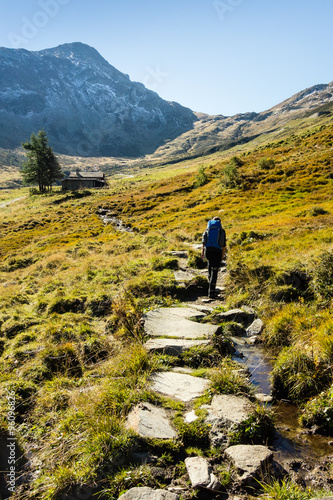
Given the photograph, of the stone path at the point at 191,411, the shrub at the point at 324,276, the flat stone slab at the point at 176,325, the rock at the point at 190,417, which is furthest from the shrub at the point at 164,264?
the rock at the point at 190,417

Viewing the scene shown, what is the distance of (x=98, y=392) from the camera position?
5.05 metres

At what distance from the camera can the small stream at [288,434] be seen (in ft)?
13.1

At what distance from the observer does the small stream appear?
13.1ft

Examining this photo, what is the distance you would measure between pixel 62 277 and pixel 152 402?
1221 cm

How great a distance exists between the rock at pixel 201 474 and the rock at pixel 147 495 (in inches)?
12.0

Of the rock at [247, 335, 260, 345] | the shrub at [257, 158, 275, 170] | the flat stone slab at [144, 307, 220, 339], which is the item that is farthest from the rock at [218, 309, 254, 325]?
the shrub at [257, 158, 275, 170]

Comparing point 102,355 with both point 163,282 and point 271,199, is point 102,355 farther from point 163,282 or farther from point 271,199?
point 271,199

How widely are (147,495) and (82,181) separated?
110 meters

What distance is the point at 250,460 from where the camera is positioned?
3.65 m

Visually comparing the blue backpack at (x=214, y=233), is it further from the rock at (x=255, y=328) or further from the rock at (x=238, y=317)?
the rock at (x=255, y=328)

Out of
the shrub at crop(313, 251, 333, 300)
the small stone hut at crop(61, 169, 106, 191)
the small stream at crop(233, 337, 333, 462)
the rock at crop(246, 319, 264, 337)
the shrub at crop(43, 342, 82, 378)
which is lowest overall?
the shrub at crop(43, 342, 82, 378)

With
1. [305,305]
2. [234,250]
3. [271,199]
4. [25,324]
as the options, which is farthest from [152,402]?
[271,199]

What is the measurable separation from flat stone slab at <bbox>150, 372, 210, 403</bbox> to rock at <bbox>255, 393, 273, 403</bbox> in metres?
→ 0.89

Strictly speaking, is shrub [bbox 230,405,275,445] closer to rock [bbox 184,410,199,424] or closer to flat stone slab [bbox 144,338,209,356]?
rock [bbox 184,410,199,424]
